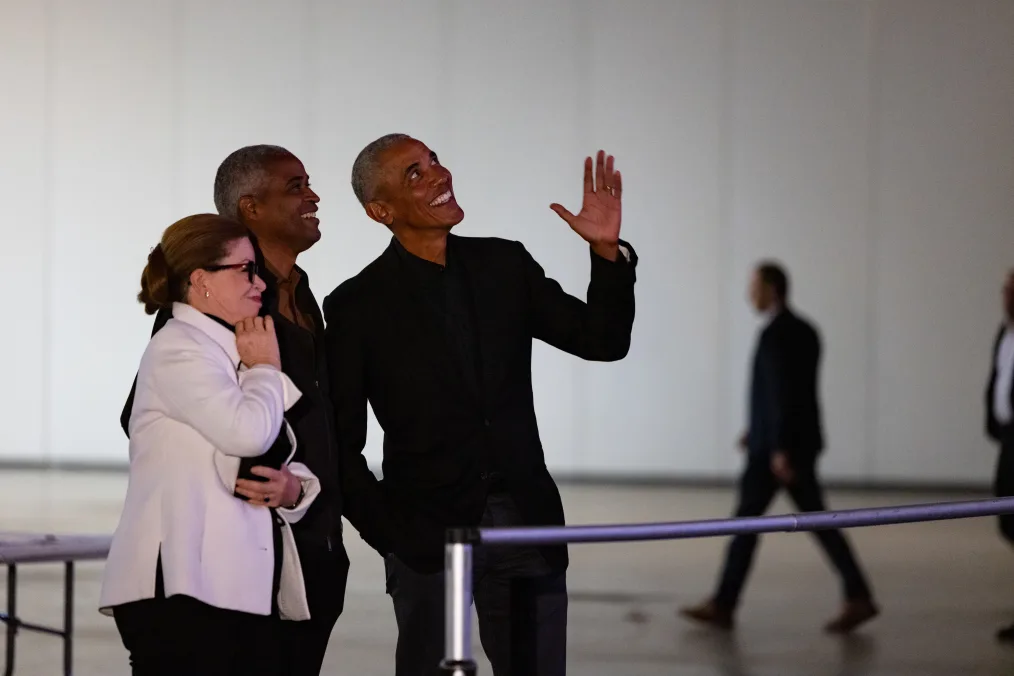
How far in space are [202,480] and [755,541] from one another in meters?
4.23

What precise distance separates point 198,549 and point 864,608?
4220 mm

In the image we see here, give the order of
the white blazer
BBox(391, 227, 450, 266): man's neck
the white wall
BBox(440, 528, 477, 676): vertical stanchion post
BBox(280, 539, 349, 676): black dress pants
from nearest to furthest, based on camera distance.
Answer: BBox(440, 528, 477, 676): vertical stanchion post < the white blazer < BBox(280, 539, 349, 676): black dress pants < BBox(391, 227, 450, 266): man's neck < the white wall

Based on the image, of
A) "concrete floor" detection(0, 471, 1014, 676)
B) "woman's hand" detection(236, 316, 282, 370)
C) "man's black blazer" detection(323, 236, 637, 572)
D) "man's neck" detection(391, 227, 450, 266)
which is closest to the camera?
"woman's hand" detection(236, 316, 282, 370)

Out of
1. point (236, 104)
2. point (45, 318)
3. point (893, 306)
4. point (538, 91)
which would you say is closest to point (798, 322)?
point (893, 306)

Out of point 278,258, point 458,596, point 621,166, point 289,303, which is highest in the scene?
point 621,166

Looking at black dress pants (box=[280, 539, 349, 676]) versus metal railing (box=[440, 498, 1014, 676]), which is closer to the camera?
metal railing (box=[440, 498, 1014, 676])

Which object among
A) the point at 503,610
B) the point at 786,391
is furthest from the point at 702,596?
the point at 503,610

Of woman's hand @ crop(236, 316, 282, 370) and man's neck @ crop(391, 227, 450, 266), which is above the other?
man's neck @ crop(391, 227, 450, 266)

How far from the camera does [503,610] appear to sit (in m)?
3.14

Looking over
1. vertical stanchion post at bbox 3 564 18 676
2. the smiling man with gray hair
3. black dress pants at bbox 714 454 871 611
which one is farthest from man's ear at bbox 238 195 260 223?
black dress pants at bbox 714 454 871 611

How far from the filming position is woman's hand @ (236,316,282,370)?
110 inches

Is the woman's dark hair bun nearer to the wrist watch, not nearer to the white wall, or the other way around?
the wrist watch

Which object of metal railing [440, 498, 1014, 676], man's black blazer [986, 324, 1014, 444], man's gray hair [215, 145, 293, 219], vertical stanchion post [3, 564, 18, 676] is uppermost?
man's gray hair [215, 145, 293, 219]

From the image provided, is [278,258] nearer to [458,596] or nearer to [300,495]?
[300,495]
